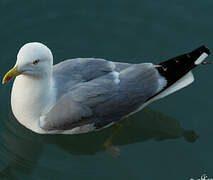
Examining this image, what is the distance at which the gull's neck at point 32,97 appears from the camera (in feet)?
20.2

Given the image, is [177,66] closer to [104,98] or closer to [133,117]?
[133,117]

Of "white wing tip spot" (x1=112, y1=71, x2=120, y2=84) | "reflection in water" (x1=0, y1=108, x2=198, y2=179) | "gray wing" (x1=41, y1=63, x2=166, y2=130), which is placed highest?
"white wing tip spot" (x1=112, y1=71, x2=120, y2=84)

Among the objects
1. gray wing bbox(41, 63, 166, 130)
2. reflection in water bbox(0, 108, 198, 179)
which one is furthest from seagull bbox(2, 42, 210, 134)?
reflection in water bbox(0, 108, 198, 179)

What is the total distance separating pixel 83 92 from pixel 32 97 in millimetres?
665

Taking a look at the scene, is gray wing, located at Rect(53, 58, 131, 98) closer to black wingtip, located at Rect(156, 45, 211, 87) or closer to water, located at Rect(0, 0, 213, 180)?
black wingtip, located at Rect(156, 45, 211, 87)

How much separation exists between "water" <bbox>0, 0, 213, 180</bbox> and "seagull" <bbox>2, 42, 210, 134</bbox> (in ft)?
1.22

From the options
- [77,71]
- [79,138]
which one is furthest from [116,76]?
[79,138]

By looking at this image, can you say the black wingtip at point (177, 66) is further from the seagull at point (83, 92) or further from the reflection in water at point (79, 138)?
the reflection in water at point (79, 138)

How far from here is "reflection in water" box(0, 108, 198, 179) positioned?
6.67 meters

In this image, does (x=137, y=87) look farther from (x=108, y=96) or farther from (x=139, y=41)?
(x=139, y=41)

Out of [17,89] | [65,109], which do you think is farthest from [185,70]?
[17,89]

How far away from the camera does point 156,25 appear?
8.28m

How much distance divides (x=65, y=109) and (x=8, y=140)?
1.14 meters

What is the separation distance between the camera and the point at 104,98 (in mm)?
6383
